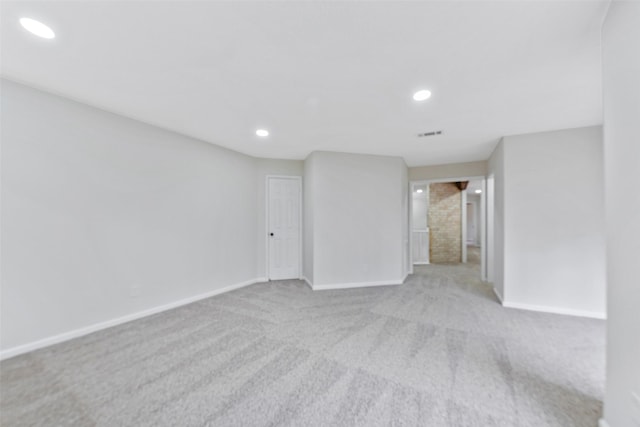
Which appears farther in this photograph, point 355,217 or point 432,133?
point 355,217

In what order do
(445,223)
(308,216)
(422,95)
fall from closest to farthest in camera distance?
(422,95) → (308,216) → (445,223)

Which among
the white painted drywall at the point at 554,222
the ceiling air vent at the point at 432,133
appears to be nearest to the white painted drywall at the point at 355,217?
the ceiling air vent at the point at 432,133

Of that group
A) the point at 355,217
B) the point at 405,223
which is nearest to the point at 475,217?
the point at 405,223

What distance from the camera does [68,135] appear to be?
2529 millimetres

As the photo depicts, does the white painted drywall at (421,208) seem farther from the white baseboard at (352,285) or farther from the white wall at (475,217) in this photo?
the white wall at (475,217)

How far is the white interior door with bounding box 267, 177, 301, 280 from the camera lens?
4.92 meters

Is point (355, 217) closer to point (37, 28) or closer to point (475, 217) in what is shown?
point (37, 28)

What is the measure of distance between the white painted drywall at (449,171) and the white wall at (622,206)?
3.75 metres

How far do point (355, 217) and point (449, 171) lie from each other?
238 centimetres

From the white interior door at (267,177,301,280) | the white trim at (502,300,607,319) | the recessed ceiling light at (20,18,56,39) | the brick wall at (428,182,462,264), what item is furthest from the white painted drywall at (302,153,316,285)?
the brick wall at (428,182,462,264)

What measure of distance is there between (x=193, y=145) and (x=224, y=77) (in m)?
1.94

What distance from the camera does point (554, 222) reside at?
3.27 metres

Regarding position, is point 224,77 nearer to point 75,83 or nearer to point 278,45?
point 278,45

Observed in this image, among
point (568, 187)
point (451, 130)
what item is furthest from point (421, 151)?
point (568, 187)
